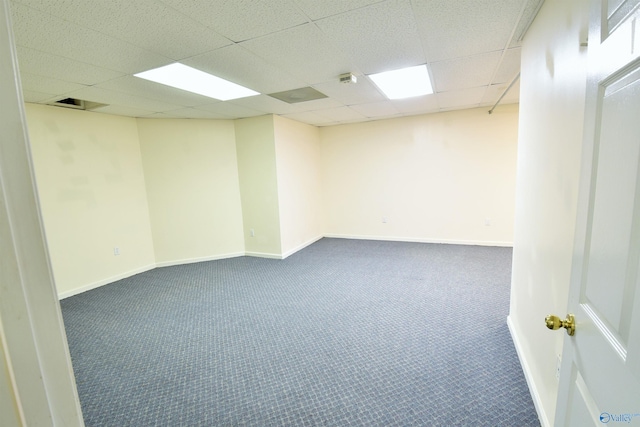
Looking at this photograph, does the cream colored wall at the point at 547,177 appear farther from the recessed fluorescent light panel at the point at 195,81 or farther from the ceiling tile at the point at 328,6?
the recessed fluorescent light panel at the point at 195,81

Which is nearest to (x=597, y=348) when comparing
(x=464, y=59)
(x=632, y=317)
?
(x=632, y=317)

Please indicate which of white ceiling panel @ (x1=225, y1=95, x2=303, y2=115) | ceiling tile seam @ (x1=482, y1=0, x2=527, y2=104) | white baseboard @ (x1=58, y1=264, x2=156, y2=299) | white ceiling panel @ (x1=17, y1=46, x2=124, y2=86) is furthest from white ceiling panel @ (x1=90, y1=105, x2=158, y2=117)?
ceiling tile seam @ (x1=482, y1=0, x2=527, y2=104)

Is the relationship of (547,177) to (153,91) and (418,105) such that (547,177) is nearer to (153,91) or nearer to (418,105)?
(418,105)

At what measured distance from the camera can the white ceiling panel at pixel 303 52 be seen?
6.35 feet

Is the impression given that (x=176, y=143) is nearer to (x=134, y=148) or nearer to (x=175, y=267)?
Answer: (x=134, y=148)

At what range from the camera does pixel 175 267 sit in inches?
178

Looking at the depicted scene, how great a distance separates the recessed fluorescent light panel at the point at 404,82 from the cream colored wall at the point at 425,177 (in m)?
1.59

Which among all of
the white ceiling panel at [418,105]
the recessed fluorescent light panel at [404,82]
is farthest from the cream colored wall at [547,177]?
the white ceiling panel at [418,105]

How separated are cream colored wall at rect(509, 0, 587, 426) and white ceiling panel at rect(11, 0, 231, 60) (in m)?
1.91

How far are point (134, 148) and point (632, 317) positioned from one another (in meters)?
5.09

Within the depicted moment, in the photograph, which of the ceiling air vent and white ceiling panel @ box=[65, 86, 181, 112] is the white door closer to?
white ceiling panel @ box=[65, 86, 181, 112]

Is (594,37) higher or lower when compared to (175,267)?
higher

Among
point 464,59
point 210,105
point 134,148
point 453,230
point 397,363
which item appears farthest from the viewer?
point 453,230

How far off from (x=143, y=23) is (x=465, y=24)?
1.99 m
